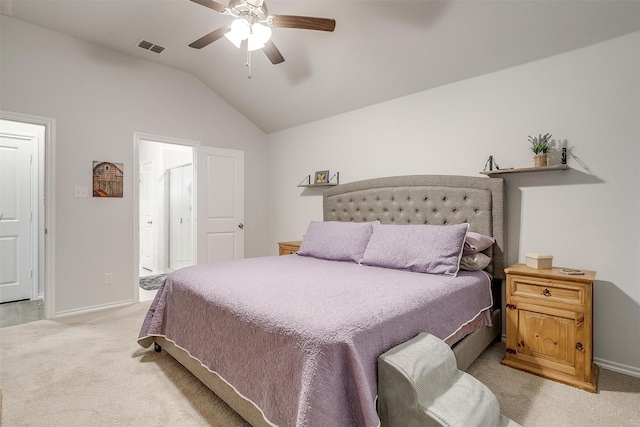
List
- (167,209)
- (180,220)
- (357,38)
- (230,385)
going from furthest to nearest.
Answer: (167,209)
(180,220)
(357,38)
(230,385)

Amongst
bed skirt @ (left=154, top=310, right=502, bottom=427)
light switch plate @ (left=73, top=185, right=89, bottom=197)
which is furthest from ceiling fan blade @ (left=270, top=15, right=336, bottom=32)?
light switch plate @ (left=73, top=185, right=89, bottom=197)

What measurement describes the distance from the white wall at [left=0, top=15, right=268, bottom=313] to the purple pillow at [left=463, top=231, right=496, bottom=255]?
12.0ft

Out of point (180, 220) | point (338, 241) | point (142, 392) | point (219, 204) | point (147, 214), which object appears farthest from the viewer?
point (147, 214)

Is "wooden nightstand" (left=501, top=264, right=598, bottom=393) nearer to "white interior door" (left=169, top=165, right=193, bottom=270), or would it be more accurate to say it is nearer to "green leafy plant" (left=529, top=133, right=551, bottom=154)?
"green leafy plant" (left=529, top=133, right=551, bottom=154)

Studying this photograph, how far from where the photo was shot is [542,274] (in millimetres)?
2139

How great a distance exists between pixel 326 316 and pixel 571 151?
2.33 meters

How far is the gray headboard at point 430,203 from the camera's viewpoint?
8.81 ft

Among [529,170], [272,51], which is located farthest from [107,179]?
[529,170]

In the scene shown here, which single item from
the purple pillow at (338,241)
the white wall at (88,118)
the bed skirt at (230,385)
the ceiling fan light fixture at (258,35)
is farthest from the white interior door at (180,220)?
the ceiling fan light fixture at (258,35)

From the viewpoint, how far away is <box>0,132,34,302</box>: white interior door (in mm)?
3910

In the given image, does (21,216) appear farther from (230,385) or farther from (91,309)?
(230,385)

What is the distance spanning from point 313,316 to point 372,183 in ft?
7.92

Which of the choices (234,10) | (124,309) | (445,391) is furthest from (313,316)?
(124,309)

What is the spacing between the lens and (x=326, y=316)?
4.46 feet
